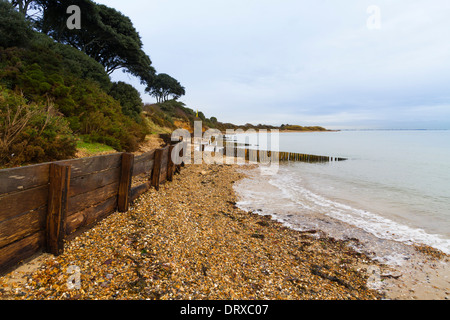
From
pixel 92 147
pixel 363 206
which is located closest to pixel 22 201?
pixel 92 147

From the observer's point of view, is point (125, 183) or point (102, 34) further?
point (102, 34)

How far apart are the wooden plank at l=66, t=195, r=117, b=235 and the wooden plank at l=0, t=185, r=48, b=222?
60 cm

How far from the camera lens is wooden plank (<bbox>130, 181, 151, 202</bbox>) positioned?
530 cm

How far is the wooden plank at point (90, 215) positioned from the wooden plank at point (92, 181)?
1.20 ft

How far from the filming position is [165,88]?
58.1 m

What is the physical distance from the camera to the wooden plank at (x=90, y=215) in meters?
3.42

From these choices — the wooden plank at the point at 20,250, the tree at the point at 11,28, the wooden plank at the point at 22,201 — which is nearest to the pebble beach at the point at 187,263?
the wooden plank at the point at 20,250

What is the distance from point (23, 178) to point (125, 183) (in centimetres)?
214

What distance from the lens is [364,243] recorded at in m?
5.85

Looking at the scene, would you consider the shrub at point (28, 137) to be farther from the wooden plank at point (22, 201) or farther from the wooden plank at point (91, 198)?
the wooden plank at point (22, 201)

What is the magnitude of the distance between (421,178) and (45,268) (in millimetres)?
20915

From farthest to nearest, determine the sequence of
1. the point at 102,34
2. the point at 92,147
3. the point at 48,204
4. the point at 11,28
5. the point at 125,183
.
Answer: the point at 102,34
the point at 11,28
the point at 92,147
the point at 125,183
the point at 48,204

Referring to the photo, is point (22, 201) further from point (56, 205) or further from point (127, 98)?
point (127, 98)
